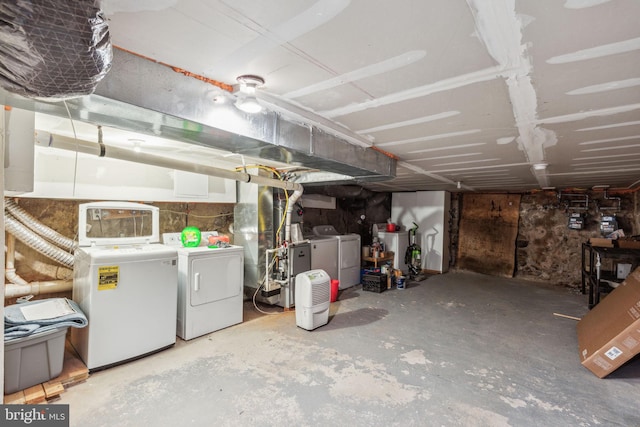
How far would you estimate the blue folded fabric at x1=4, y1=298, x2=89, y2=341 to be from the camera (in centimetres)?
197

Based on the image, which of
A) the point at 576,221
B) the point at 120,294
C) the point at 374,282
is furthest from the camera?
the point at 576,221

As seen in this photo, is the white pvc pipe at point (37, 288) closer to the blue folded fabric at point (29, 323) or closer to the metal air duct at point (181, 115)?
the blue folded fabric at point (29, 323)

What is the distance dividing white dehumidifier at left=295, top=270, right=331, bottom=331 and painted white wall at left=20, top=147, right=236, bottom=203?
1562mm

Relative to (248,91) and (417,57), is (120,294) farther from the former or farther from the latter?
(417,57)

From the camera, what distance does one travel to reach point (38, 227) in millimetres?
2566

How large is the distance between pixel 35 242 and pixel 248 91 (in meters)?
2.46

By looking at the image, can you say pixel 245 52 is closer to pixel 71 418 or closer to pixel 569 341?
pixel 71 418

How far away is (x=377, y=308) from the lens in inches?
156

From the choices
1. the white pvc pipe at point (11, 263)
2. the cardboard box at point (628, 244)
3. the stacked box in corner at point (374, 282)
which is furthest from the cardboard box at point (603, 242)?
the white pvc pipe at point (11, 263)

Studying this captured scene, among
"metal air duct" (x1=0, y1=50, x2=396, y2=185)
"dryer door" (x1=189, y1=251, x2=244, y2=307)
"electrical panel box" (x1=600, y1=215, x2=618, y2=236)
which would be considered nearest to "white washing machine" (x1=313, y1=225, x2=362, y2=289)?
"dryer door" (x1=189, y1=251, x2=244, y2=307)

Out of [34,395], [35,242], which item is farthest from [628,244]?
[35,242]

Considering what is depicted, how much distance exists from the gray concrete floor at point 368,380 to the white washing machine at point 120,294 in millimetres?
160

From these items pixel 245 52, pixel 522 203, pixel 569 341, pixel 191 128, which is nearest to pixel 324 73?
pixel 245 52

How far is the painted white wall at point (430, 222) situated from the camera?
244 inches
